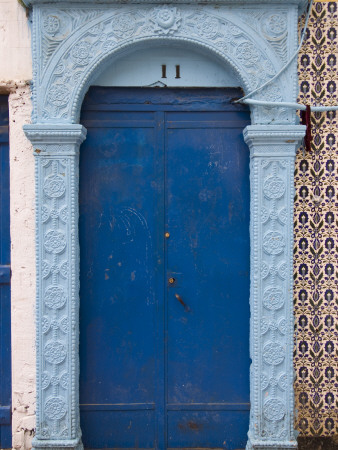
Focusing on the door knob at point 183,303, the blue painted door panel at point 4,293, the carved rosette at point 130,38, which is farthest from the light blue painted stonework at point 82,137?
the door knob at point 183,303

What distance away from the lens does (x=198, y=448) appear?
10.6ft

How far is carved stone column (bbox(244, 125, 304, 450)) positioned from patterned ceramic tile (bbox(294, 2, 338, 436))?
163mm

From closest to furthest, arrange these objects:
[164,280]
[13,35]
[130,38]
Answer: [130,38]
[13,35]
[164,280]

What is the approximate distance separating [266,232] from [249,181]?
16.5 inches

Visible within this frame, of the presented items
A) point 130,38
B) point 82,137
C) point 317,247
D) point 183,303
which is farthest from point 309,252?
point 130,38

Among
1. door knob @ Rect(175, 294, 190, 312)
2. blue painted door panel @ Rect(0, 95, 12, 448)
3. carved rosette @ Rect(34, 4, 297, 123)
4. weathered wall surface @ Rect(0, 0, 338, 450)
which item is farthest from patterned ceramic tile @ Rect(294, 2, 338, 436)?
blue painted door panel @ Rect(0, 95, 12, 448)

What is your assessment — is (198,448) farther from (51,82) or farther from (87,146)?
(51,82)

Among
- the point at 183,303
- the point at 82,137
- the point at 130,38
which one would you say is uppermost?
the point at 130,38

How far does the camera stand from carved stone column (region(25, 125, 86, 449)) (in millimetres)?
3049

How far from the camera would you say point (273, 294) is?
3.06 meters

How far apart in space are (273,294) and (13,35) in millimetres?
2607

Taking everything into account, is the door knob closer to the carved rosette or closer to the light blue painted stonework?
the light blue painted stonework

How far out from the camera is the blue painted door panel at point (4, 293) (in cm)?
324

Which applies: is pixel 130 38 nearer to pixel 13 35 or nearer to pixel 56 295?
pixel 13 35
